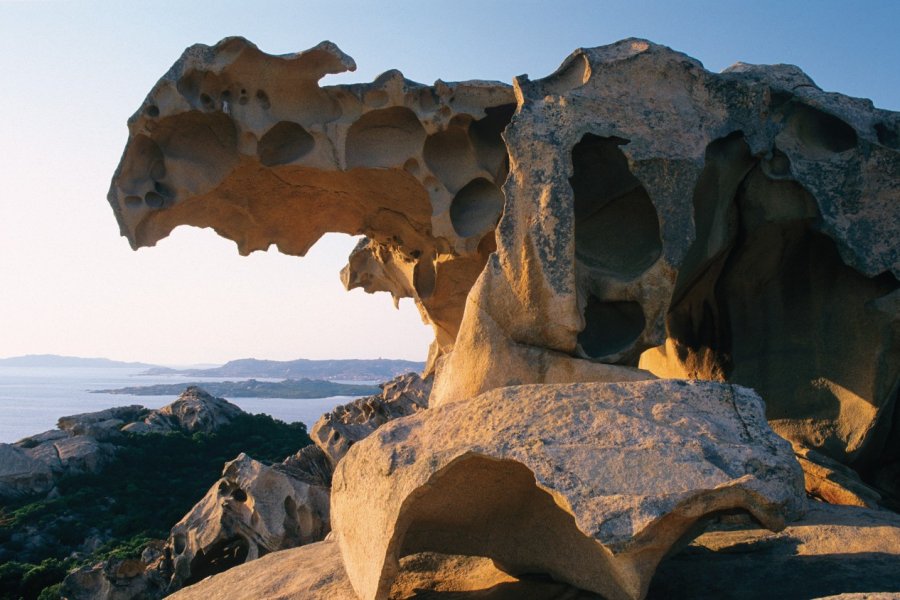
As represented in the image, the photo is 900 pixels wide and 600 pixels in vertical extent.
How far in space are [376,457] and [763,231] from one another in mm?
2800

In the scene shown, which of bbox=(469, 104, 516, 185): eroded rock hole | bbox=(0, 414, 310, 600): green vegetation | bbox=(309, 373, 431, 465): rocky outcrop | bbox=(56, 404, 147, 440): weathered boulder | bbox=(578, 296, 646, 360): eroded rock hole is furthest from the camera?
bbox=(56, 404, 147, 440): weathered boulder

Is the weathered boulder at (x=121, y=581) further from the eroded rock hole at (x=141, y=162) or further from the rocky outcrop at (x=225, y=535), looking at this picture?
the eroded rock hole at (x=141, y=162)

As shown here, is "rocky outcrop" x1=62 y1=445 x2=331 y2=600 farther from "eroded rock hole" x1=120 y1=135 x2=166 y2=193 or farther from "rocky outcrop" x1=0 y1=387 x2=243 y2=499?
"rocky outcrop" x1=0 y1=387 x2=243 y2=499

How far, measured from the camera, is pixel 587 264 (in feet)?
14.5

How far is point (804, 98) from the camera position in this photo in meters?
4.87

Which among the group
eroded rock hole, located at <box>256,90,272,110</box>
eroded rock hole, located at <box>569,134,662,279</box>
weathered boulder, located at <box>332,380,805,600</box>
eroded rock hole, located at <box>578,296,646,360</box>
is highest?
eroded rock hole, located at <box>256,90,272,110</box>

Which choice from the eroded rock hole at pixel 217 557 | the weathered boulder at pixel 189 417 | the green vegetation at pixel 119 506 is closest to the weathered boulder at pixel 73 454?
the green vegetation at pixel 119 506

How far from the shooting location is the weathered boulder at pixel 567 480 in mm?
2877

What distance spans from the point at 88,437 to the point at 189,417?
1668 millimetres

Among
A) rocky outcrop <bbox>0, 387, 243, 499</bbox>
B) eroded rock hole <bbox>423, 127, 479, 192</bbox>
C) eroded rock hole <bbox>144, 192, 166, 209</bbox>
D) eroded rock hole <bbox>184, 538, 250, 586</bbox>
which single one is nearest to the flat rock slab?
eroded rock hole <bbox>423, 127, 479, 192</bbox>

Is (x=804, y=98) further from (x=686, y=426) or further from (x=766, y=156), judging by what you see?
(x=686, y=426)

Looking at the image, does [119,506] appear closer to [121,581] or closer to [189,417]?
[189,417]

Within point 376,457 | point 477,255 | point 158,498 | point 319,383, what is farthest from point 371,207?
point 319,383

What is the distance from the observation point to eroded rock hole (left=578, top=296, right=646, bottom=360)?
14.1 ft
